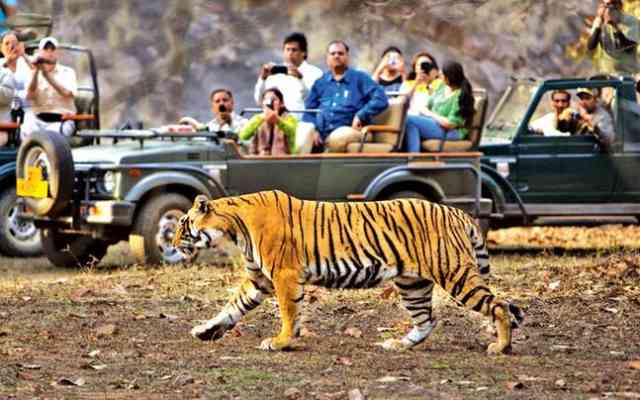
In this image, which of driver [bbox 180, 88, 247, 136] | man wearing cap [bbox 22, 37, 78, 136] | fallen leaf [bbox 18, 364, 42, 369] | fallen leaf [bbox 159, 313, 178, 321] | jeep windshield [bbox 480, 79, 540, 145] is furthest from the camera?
jeep windshield [bbox 480, 79, 540, 145]

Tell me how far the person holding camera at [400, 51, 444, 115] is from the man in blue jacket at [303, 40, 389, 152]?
1.05 m

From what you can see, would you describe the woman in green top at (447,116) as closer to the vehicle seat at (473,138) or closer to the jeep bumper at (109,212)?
the vehicle seat at (473,138)

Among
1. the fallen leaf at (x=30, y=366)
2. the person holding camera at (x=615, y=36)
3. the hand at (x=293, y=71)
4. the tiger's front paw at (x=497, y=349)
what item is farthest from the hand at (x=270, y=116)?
the fallen leaf at (x=30, y=366)

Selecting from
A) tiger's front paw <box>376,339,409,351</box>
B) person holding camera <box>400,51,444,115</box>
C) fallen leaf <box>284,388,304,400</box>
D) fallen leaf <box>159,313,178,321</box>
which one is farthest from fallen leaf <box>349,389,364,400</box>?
person holding camera <box>400,51,444,115</box>

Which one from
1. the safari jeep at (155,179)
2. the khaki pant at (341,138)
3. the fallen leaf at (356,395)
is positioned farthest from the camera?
the khaki pant at (341,138)

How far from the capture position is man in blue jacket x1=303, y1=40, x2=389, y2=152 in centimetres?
1340

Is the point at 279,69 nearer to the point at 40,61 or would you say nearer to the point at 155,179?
the point at 155,179

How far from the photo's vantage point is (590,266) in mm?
12539

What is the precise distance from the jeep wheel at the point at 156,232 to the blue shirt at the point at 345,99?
129 cm

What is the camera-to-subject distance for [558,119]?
1535 cm

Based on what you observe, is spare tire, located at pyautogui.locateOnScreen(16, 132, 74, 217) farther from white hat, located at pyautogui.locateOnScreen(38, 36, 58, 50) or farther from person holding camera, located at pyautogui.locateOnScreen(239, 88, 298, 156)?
person holding camera, located at pyautogui.locateOnScreen(239, 88, 298, 156)

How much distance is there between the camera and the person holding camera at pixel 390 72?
14500 millimetres

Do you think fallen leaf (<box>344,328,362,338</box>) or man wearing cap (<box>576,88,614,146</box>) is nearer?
fallen leaf (<box>344,328,362,338</box>)

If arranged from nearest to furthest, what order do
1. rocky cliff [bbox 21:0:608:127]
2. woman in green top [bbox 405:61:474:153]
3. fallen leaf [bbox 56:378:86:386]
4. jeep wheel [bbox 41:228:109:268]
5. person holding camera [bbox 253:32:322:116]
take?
1. fallen leaf [bbox 56:378:86:386]
2. rocky cliff [bbox 21:0:608:127]
3. person holding camera [bbox 253:32:322:116]
4. woman in green top [bbox 405:61:474:153]
5. jeep wheel [bbox 41:228:109:268]
